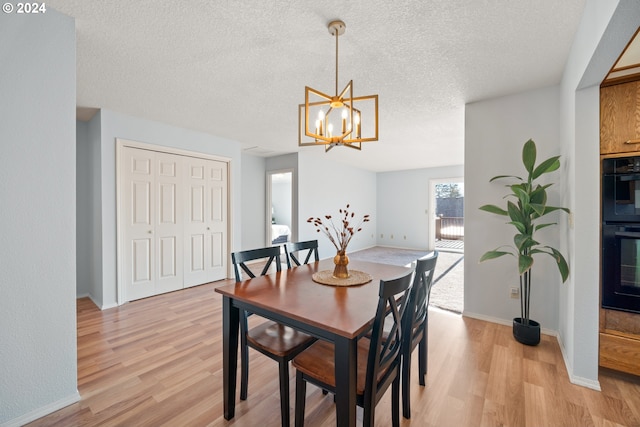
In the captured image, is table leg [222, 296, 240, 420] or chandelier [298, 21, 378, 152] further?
chandelier [298, 21, 378, 152]

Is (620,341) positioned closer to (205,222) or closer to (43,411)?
(43,411)

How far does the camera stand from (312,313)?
130cm

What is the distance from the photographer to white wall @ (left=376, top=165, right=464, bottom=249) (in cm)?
770

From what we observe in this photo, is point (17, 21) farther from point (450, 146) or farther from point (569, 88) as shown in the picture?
point (450, 146)

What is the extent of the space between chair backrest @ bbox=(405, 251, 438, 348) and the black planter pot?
1.33 meters

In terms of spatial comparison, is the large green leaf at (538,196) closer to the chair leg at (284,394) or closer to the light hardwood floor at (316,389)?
the light hardwood floor at (316,389)

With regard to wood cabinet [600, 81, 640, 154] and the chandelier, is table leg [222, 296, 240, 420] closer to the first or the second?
the chandelier

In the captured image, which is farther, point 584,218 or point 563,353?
Answer: point 563,353

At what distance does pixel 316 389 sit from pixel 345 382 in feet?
2.99

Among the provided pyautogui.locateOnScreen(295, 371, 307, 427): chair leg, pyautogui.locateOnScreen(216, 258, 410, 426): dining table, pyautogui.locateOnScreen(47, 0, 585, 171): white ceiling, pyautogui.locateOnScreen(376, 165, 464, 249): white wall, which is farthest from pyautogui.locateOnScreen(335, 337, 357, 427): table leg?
pyautogui.locateOnScreen(376, 165, 464, 249): white wall

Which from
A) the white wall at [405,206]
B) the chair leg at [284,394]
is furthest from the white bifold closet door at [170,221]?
the white wall at [405,206]

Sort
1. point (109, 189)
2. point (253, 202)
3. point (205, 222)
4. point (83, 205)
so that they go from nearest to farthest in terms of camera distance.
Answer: point (109, 189), point (83, 205), point (205, 222), point (253, 202)

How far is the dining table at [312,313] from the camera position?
1.14m

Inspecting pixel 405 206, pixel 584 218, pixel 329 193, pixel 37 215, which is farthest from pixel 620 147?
pixel 405 206
